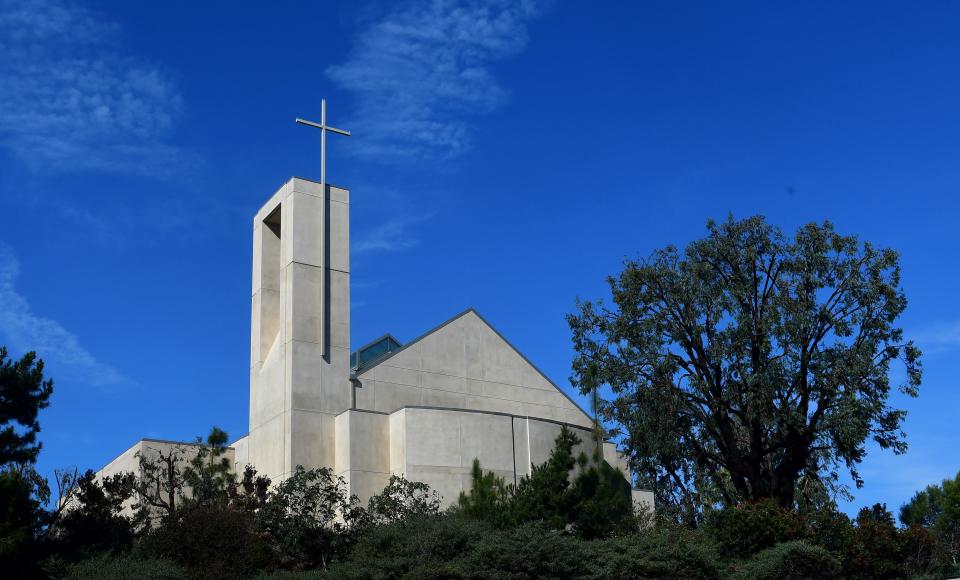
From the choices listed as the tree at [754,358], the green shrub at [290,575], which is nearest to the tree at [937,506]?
the tree at [754,358]

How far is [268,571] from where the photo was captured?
76.5 ft

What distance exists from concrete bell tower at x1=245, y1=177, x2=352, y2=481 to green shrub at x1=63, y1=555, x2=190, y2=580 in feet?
28.0

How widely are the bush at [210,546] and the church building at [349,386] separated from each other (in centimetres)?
669

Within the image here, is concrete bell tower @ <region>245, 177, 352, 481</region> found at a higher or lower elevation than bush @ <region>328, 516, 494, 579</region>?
higher

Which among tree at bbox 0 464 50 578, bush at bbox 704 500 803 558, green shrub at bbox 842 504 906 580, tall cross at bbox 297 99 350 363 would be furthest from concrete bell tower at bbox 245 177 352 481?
green shrub at bbox 842 504 906 580

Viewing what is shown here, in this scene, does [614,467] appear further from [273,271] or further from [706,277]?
[273,271]

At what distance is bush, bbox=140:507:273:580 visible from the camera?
22.2 metres

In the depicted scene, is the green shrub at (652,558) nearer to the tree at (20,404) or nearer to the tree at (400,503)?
the tree at (400,503)

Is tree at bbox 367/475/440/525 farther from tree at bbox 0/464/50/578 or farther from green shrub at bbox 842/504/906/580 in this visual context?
green shrub at bbox 842/504/906/580

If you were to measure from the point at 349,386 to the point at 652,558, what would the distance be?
12.4m

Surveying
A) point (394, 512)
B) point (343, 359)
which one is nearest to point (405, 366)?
point (343, 359)

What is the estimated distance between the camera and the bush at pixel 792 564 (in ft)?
79.5

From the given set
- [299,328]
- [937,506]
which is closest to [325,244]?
[299,328]

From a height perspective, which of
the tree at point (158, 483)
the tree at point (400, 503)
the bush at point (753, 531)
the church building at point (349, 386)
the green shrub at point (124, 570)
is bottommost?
the green shrub at point (124, 570)
